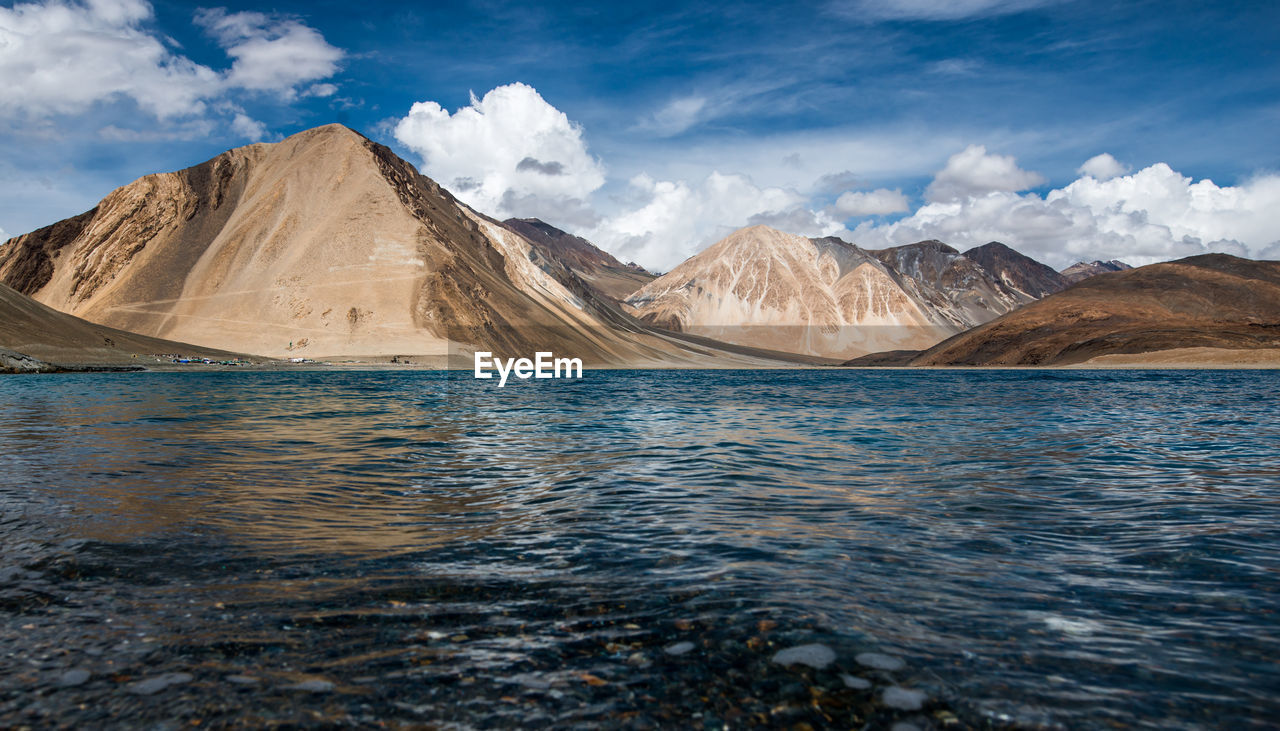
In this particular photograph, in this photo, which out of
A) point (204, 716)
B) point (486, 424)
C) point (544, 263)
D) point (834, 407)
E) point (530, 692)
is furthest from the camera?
point (544, 263)

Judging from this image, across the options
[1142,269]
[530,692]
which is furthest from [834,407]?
[1142,269]

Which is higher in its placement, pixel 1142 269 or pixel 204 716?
pixel 1142 269

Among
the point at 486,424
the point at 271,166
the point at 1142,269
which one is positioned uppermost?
the point at 271,166

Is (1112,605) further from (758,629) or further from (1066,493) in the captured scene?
(1066,493)

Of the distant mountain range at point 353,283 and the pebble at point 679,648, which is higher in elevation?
the distant mountain range at point 353,283

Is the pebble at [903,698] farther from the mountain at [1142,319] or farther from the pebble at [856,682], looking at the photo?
the mountain at [1142,319]

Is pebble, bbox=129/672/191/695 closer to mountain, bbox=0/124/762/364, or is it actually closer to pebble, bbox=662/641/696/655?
pebble, bbox=662/641/696/655

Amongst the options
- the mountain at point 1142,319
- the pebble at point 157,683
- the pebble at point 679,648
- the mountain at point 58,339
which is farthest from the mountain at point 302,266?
the pebble at point 679,648

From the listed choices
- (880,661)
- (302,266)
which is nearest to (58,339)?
(302,266)
